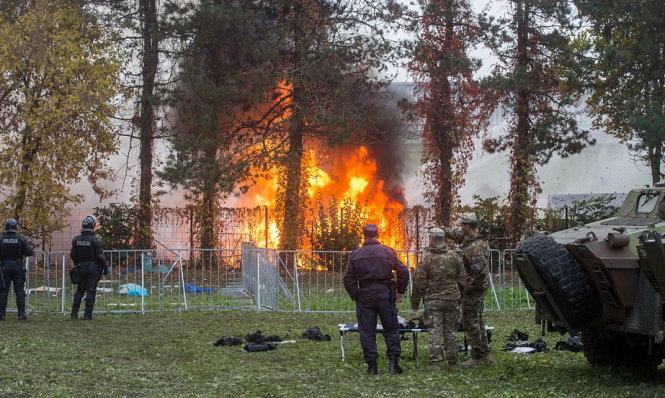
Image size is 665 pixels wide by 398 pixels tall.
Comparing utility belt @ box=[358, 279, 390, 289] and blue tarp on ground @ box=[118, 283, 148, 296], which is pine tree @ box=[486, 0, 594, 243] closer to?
blue tarp on ground @ box=[118, 283, 148, 296]

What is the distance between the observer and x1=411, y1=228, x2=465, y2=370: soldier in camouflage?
11.8m

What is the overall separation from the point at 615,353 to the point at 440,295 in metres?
2.23

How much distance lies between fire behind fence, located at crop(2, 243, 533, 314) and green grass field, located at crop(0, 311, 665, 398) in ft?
10.1

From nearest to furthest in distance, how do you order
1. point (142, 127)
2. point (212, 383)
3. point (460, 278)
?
point (212, 383) → point (460, 278) → point (142, 127)

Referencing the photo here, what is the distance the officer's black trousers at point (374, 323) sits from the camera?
1159 cm

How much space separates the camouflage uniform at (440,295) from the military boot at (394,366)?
44 centimetres

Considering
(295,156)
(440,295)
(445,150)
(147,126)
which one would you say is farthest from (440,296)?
(147,126)

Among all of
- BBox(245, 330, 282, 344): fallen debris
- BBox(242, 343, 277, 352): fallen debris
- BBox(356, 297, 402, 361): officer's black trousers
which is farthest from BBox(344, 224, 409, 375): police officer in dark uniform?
BBox(245, 330, 282, 344): fallen debris

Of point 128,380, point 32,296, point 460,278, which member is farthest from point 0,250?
point 460,278

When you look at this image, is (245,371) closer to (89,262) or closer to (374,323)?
(374,323)

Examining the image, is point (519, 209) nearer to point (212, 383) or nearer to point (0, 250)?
point (0, 250)

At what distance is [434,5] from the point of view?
94.1 feet

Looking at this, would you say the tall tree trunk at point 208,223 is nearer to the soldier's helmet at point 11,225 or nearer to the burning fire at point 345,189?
the burning fire at point 345,189

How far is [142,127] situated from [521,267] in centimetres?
2182
